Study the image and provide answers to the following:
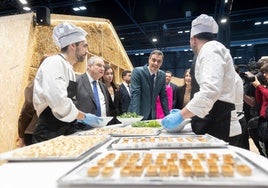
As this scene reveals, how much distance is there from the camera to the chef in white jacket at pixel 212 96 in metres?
1.58

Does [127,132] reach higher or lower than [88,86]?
lower

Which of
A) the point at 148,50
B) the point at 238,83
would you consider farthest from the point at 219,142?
the point at 148,50

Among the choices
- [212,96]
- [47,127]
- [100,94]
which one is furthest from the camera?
Result: [100,94]

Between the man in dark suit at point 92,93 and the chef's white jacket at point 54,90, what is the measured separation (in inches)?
23.3

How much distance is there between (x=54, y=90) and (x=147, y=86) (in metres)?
1.64

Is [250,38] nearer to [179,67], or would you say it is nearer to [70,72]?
[179,67]

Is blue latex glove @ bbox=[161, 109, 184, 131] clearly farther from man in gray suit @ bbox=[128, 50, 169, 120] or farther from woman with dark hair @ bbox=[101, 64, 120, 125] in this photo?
woman with dark hair @ bbox=[101, 64, 120, 125]

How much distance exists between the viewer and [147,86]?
3227 mm

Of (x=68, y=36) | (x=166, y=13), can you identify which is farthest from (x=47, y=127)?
(x=166, y=13)

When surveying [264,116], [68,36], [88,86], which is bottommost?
[264,116]

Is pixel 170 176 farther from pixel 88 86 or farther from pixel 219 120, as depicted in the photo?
pixel 88 86

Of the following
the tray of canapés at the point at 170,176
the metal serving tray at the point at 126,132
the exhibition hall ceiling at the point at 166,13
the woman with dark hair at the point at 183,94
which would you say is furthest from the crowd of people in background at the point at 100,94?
the exhibition hall ceiling at the point at 166,13

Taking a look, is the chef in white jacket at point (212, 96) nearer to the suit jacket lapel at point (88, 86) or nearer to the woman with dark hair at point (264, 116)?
the suit jacket lapel at point (88, 86)

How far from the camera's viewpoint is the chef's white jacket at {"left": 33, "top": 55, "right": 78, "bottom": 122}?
68.4 inches
